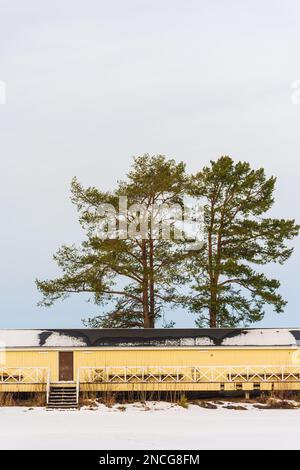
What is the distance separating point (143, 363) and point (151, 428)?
10.6m

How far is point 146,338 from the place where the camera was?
51.2m

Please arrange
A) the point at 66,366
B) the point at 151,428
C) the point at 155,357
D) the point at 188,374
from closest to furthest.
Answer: the point at 151,428 → the point at 66,366 → the point at 188,374 → the point at 155,357

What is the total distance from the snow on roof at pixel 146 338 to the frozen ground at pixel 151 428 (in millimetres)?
3908

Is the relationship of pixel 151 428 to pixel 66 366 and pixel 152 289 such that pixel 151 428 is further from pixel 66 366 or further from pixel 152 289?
pixel 152 289

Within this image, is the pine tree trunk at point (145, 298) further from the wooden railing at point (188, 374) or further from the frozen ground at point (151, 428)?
the frozen ground at point (151, 428)

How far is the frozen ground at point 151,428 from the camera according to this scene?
3475 cm

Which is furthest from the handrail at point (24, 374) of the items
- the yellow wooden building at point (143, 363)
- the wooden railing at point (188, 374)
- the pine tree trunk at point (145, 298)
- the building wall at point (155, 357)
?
the pine tree trunk at point (145, 298)

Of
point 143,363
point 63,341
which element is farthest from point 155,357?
point 63,341

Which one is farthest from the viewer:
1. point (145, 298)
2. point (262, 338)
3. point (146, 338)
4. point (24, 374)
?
point (145, 298)

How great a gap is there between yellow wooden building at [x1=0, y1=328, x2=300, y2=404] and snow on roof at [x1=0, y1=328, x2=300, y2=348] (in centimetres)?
6

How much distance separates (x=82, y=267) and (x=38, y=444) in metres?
26.8

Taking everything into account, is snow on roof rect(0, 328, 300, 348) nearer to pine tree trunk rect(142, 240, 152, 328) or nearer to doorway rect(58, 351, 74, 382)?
doorway rect(58, 351, 74, 382)
